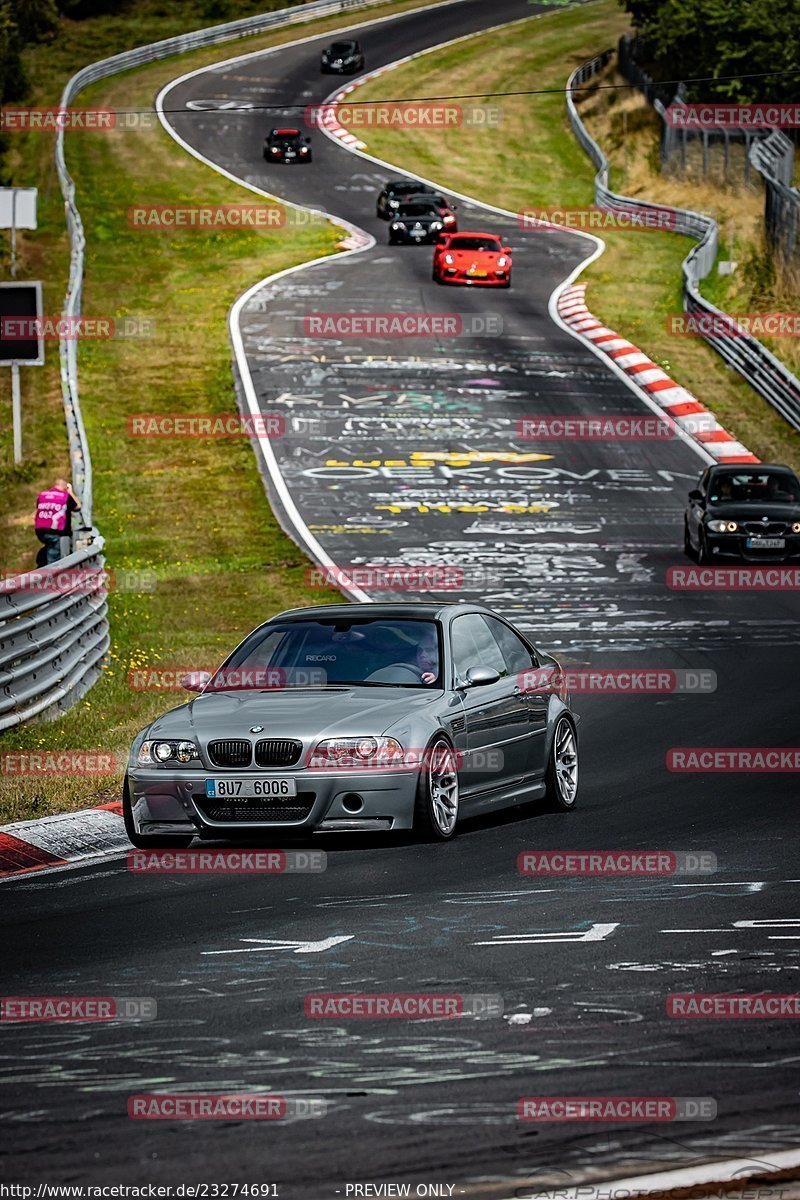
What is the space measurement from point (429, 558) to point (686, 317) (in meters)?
20.6

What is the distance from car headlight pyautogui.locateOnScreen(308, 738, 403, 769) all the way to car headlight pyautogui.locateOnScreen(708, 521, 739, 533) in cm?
1630

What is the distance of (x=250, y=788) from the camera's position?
10.9 meters

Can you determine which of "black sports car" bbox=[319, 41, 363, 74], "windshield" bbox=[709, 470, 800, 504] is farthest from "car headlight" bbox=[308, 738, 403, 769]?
"black sports car" bbox=[319, 41, 363, 74]

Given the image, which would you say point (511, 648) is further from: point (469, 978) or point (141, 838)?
point (469, 978)

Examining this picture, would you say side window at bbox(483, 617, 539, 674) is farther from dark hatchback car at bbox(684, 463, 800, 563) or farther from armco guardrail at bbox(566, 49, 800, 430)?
armco guardrail at bbox(566, 49, 800, 430)

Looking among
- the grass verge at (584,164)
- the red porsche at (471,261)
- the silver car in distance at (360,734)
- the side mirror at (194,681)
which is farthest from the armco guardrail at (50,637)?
the red porsche at (471,261)

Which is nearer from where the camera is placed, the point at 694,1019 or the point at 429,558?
the point at 694,1019

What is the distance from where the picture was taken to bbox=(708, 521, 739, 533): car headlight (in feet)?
87.0

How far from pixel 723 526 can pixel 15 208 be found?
1444 cm

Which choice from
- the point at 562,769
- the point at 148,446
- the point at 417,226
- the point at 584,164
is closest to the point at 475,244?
the point at 417,226

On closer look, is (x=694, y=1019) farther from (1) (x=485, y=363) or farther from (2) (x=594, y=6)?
(2) (x=594, y=6)

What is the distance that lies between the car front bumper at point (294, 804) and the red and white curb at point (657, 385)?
25078 millimetres

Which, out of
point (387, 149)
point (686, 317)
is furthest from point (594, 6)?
point (686, 317)

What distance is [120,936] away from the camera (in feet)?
28.9
